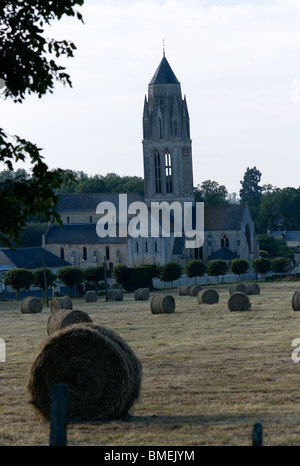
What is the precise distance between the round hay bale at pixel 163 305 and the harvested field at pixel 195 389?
8127 mm

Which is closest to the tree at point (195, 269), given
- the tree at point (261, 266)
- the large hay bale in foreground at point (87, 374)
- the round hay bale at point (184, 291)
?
the tree at point (261, 266)

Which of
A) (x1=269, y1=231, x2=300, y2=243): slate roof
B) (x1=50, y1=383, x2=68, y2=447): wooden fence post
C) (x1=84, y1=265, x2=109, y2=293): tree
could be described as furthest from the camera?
(x1=269, y1=231, x2=300, y2=243): slate roof

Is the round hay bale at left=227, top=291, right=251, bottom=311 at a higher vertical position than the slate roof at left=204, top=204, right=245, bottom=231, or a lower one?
lower

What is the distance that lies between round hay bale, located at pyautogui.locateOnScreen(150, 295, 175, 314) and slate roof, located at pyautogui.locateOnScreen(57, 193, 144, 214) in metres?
78.9

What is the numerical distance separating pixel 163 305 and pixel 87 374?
27.1m

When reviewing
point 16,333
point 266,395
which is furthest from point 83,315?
point 266,395

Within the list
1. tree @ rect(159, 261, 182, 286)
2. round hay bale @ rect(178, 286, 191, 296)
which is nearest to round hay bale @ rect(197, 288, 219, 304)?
round hay bale @ rect(178, 286, 191, 296)

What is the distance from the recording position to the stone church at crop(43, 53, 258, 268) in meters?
109

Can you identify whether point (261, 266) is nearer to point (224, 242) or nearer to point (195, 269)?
point (195, 269)

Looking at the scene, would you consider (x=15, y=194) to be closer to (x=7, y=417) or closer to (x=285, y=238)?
(x=7, y=417)

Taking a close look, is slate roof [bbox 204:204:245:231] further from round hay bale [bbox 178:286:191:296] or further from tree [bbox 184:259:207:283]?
round hay bale [bbox 178:286:191:296]

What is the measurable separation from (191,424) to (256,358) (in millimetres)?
8043

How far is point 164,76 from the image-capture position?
→ 11944 centimetres

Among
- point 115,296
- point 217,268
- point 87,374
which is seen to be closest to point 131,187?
point 217,268
